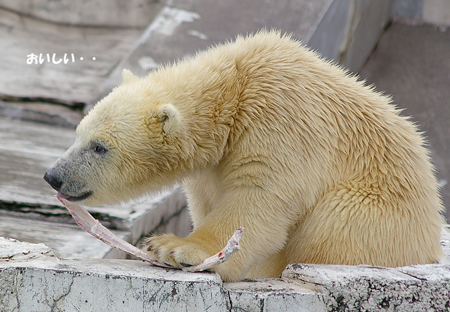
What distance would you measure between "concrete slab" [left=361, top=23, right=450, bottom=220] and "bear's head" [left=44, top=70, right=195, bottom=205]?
485cm

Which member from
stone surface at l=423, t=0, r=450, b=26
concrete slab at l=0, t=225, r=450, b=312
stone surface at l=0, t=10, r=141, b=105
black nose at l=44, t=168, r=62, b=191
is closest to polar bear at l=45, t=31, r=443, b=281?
black nose at l=44, t=168, r=62, b=191

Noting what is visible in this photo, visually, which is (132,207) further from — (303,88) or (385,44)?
(385,44)

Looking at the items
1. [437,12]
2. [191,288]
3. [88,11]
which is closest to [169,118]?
[191,288]

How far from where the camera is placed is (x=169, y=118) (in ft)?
7.95

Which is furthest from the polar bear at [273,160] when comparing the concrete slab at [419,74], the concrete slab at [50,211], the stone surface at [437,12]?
the stone surface at [437,12]

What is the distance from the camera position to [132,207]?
389 cm

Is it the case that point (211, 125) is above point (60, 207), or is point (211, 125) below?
above

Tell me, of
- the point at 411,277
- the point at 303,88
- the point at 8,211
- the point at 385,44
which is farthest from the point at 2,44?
the point at 411,277

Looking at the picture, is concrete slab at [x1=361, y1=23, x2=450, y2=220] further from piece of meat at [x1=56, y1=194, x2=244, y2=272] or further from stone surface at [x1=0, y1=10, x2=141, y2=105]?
piece of meat at [x1=56, y1=194, x2=244, y2=272]

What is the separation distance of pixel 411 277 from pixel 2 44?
6434 millimetres

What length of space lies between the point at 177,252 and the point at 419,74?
6.06 meters

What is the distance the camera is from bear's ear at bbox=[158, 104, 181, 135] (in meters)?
2.41

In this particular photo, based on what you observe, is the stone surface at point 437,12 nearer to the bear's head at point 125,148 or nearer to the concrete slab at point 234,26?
the concrete slab at point 234,26

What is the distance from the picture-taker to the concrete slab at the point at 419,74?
6.86m
